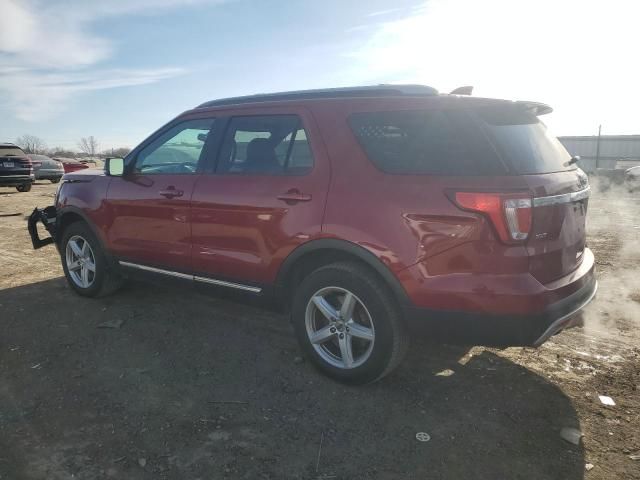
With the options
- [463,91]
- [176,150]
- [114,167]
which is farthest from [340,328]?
[114,167]

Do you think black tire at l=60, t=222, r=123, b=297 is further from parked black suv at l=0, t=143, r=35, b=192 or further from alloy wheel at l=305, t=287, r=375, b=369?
parked black suv at l=0, t=143, r=35, b=192

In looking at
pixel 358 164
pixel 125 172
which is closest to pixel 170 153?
pixel 125 172

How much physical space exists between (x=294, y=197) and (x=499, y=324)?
1498 millimetres

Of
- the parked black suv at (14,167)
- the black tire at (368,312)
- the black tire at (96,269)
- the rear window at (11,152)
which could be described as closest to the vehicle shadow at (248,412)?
the black tire at (368,312)

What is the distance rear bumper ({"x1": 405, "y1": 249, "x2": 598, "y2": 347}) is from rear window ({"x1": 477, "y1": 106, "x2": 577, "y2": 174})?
67 centimetres

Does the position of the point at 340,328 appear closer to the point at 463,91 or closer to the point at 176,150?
the point at 463,91

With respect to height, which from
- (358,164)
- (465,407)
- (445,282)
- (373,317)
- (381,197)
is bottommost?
(465,407)

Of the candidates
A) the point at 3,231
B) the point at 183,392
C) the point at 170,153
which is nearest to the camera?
the point at 183,392

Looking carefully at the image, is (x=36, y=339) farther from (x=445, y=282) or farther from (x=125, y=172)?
(x=445, y=282)

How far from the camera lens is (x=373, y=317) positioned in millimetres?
2947

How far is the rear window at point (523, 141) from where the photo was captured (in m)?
2.67

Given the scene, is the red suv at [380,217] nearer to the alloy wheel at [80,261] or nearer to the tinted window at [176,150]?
the tinted window at [176,150]

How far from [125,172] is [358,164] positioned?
249 cm

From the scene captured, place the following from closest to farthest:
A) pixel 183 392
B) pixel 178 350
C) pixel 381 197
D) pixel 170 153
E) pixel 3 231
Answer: pixel 381 197 < pixel 183 392 < pixel 178 350 < pixel 170 153 < pixel 3 231
